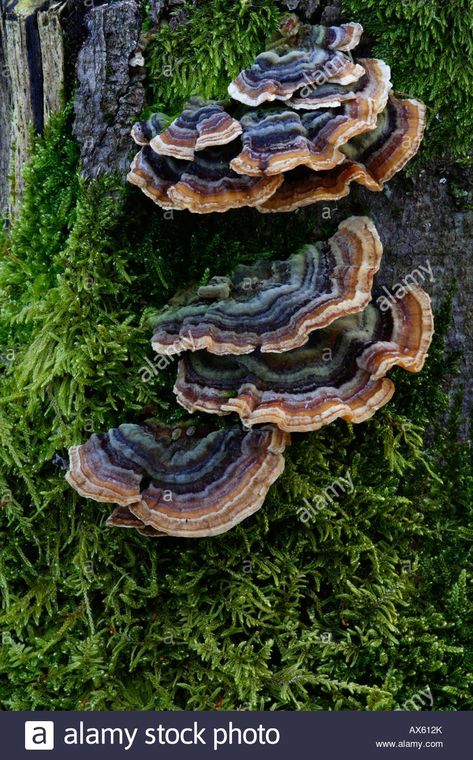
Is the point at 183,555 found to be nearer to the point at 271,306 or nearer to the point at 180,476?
the point at 180,476

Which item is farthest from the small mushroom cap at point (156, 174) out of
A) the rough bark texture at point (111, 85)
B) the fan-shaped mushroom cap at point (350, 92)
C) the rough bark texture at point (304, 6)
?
the rough bark texture at point (304, 6)

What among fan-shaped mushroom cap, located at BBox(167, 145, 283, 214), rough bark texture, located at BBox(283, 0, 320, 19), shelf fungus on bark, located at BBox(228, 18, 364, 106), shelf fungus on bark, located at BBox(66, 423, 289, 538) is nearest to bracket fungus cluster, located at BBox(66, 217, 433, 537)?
shelf fungus on bark, located at BBox(66, 423, 289, 538)

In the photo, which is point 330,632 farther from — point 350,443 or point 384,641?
point 350,443

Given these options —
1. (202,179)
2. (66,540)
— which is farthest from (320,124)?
(66,540)

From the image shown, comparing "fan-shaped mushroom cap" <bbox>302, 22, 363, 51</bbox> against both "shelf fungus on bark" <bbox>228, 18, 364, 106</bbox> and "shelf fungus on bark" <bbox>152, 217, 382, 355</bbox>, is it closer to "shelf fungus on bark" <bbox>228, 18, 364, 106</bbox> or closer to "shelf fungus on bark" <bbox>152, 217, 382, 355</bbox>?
"shelf fungus on bark" <bbox>228, 18, 364, 106</bbox>

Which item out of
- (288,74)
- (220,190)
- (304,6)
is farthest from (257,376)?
(304,6)

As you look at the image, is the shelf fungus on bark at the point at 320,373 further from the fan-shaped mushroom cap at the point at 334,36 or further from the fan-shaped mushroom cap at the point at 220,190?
the fan-shaped mushroom cap at the point at 334,36
